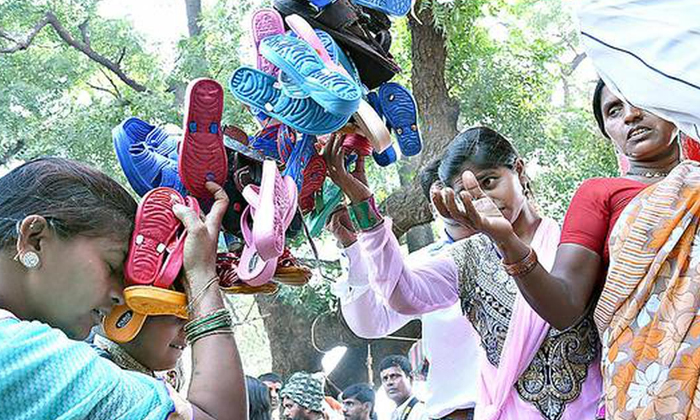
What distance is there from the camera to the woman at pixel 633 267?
5.21 feet

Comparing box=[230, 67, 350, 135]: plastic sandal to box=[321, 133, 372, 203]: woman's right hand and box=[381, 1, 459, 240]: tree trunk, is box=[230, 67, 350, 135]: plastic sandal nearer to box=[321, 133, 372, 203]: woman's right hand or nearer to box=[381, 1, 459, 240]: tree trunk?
box=[321, 133, 372, 203]: woman's right hand

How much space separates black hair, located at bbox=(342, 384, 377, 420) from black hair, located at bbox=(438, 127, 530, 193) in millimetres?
Answer: 4239

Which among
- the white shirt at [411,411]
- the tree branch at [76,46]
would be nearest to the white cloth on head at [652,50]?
the white shirt at [411,411]

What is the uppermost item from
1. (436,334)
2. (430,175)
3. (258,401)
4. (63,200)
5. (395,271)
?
(63,200)

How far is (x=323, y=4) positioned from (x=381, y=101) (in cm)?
29

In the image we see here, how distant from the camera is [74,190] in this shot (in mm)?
1354

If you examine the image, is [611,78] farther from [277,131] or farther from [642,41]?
[277,131]

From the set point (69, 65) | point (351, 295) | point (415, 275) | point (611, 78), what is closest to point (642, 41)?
point (611, 78)

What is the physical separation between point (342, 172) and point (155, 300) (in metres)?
0.70

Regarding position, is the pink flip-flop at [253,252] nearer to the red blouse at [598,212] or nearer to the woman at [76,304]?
the woman at [76,304]

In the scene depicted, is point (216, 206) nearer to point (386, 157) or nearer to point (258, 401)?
point (386, 157)

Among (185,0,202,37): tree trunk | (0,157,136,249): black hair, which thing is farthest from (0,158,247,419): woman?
(185,0,202,37): tree trunk

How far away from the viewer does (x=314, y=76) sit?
5.31 ft

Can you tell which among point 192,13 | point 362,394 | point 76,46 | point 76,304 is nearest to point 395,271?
point 76,304
